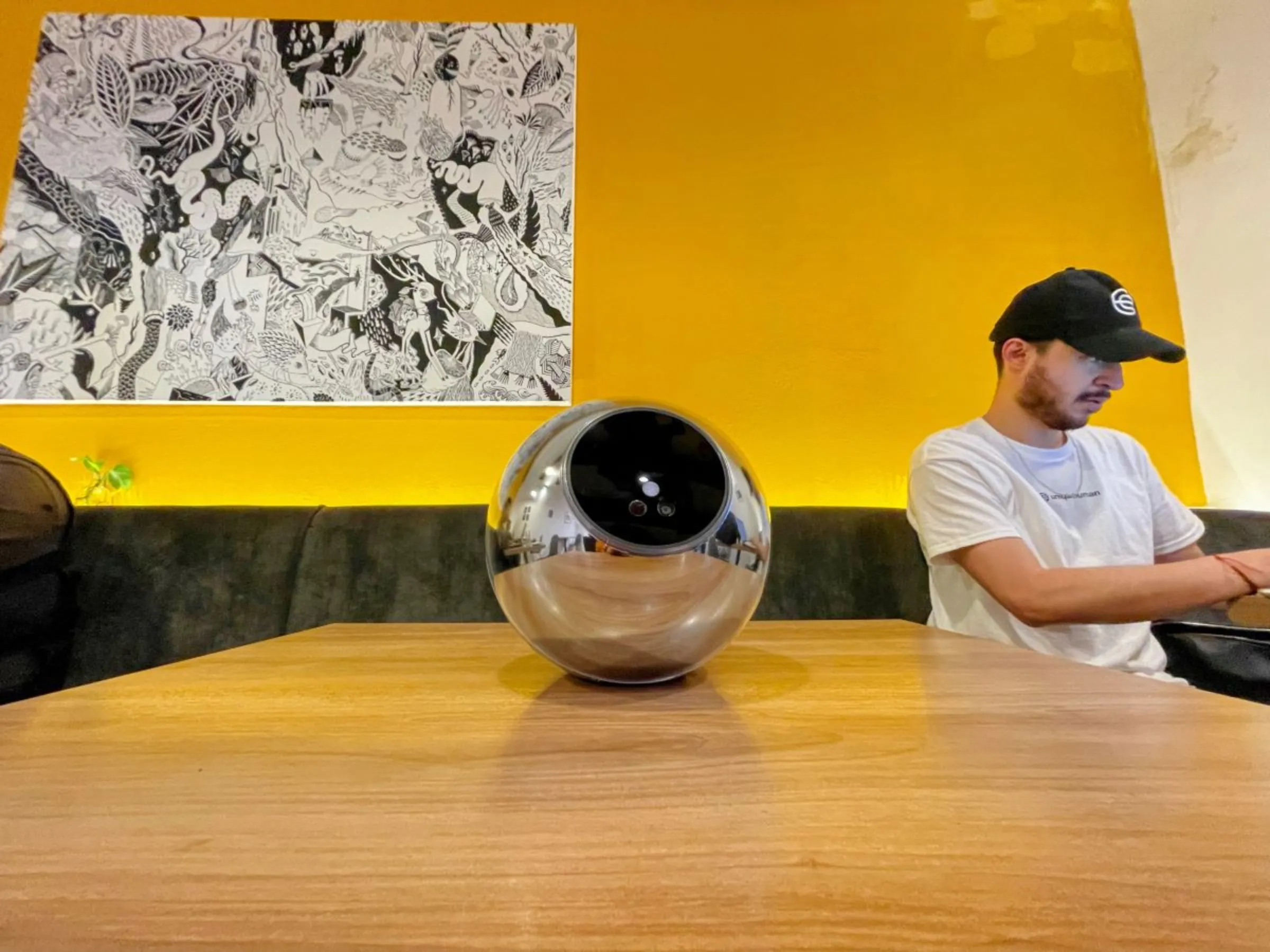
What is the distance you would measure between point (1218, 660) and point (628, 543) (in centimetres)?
107

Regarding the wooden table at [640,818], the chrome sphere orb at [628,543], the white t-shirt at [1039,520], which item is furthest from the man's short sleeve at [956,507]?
the chrome sphere orb at [628,543]

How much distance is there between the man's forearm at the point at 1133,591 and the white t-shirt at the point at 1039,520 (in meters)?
0.09

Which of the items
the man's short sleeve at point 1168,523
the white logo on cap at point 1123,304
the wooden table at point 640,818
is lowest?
the wooden table at point 640,818

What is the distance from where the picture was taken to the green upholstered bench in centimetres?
117

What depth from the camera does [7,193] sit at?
57.1 inches

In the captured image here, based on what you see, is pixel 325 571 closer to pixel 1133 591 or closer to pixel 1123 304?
pixel 1133 591

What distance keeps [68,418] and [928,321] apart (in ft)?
5.85

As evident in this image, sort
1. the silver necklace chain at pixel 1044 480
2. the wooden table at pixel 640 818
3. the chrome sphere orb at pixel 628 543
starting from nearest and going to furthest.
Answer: the wooden table at pixel 640 818 < the chrome sphere orb at pixel 628 543 < the silver necklace chain at pixel 1044 480

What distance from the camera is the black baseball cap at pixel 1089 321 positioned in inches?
38.8

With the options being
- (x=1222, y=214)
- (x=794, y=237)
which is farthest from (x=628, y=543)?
(x=1222, y=214)

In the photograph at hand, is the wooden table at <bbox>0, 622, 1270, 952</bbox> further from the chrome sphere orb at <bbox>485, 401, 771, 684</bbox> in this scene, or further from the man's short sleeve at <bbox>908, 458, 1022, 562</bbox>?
the man's short sleeve at <bbox>908, 458, 1022, 562</bbox>

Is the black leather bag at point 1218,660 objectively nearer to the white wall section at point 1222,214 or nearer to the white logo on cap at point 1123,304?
the white logo on cap at point 1123,304

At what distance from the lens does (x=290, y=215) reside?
1.44 meters

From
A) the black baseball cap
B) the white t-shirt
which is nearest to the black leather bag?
the white t-shirt
